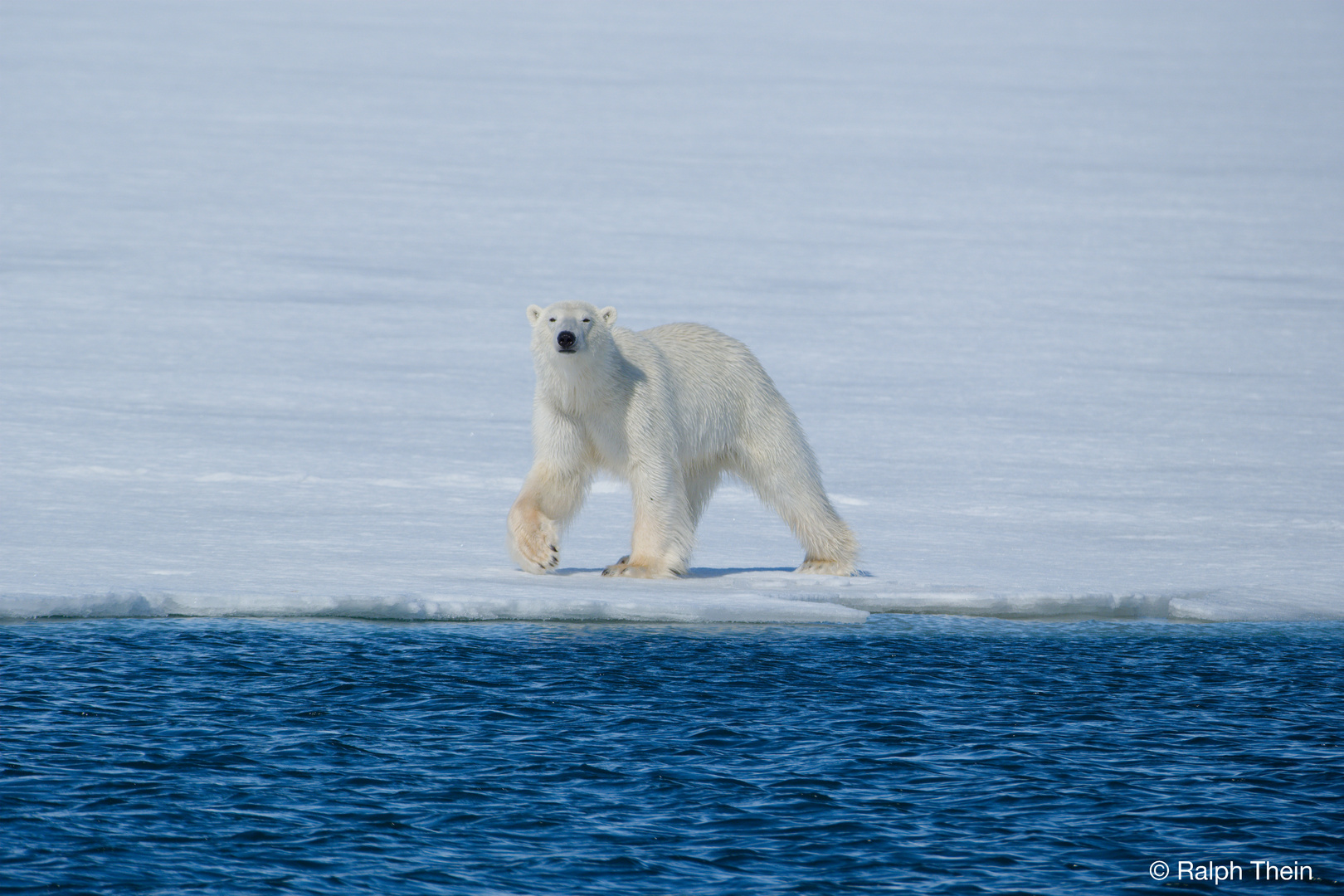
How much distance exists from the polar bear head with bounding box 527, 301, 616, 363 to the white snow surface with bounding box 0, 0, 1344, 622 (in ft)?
3.50

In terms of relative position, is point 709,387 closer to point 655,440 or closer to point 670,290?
point 655,440

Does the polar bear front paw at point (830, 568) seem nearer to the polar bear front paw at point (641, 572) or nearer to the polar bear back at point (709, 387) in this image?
the polar bear back at point (709, 387)

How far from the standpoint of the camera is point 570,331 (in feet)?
25.0

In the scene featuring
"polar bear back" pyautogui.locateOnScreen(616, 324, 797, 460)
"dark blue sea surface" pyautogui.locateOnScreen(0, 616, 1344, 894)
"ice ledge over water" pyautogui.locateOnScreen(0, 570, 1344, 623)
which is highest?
"polar bear back" pyautogui.locateOnScreen(616, 324, 797, 460)

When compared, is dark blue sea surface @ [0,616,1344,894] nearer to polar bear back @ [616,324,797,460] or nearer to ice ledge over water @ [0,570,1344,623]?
ice ledge over water @ [0,570,1344,623]

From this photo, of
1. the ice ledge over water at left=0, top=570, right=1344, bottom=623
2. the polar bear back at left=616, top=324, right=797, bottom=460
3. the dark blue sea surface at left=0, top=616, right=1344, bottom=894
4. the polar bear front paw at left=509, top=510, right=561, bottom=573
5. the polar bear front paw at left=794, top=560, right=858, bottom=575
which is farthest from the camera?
the polar bear front paw at left=794, top=560, right=858, bottom=575

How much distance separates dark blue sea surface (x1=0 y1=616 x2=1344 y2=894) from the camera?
431 centimetres

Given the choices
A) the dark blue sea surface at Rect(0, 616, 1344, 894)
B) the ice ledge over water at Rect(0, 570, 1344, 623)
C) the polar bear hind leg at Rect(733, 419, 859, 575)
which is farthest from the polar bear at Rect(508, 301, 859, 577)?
the dark blue sea surface at Rect(0, 616, 1344, 894)

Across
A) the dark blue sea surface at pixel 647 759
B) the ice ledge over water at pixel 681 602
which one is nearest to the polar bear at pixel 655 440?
the ice ledge over water at pixel 681 602

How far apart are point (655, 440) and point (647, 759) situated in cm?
299

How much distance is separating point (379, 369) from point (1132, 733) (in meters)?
9.49

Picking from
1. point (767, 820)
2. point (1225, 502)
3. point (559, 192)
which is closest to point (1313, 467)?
point (1225, 502)

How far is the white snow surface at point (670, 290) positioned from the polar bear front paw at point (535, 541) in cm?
13

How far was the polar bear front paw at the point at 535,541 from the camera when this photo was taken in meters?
7.79
